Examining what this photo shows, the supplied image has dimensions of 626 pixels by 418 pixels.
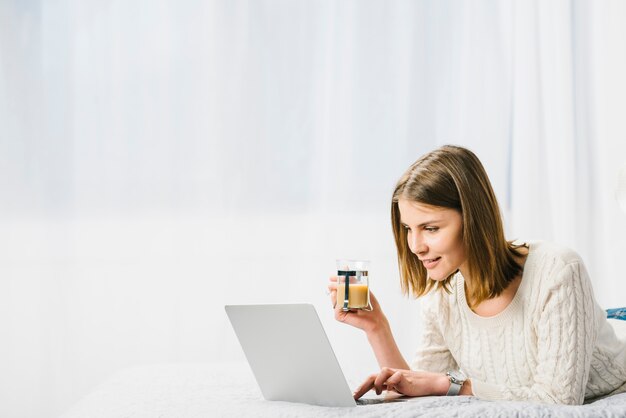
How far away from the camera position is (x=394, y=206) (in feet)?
5.97

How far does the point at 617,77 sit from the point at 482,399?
2.24m

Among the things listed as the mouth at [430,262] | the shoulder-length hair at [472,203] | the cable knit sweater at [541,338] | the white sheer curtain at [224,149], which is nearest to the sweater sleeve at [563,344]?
the cable knit sweater at [541,338]

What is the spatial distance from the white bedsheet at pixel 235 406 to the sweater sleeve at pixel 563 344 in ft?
0.23

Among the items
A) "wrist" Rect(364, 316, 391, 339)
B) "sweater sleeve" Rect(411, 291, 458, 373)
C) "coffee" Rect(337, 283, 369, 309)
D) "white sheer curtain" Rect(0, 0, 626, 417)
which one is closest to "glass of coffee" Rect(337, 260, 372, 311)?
"coffee" Rect(337, 283, 369, 309)

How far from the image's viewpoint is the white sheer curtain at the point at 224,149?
3066 mm

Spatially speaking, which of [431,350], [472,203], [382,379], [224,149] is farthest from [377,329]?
[224,149]

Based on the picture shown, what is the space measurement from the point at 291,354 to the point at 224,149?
5.74ft

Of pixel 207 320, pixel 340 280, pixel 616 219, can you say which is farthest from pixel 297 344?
pixel 616 219

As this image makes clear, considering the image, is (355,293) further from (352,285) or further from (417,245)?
(417,245)

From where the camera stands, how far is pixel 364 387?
1614 mm

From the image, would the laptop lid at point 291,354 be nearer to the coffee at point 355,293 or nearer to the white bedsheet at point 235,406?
the white bedsheet at point 235,406

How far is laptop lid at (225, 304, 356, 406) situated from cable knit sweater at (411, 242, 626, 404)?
1.14 ft

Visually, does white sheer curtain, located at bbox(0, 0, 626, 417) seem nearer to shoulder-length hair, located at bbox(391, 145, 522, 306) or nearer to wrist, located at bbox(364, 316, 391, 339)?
wrist, located at bbox(364, 316, 391, 339)

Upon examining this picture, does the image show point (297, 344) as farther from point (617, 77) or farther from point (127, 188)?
point (617, 77)
